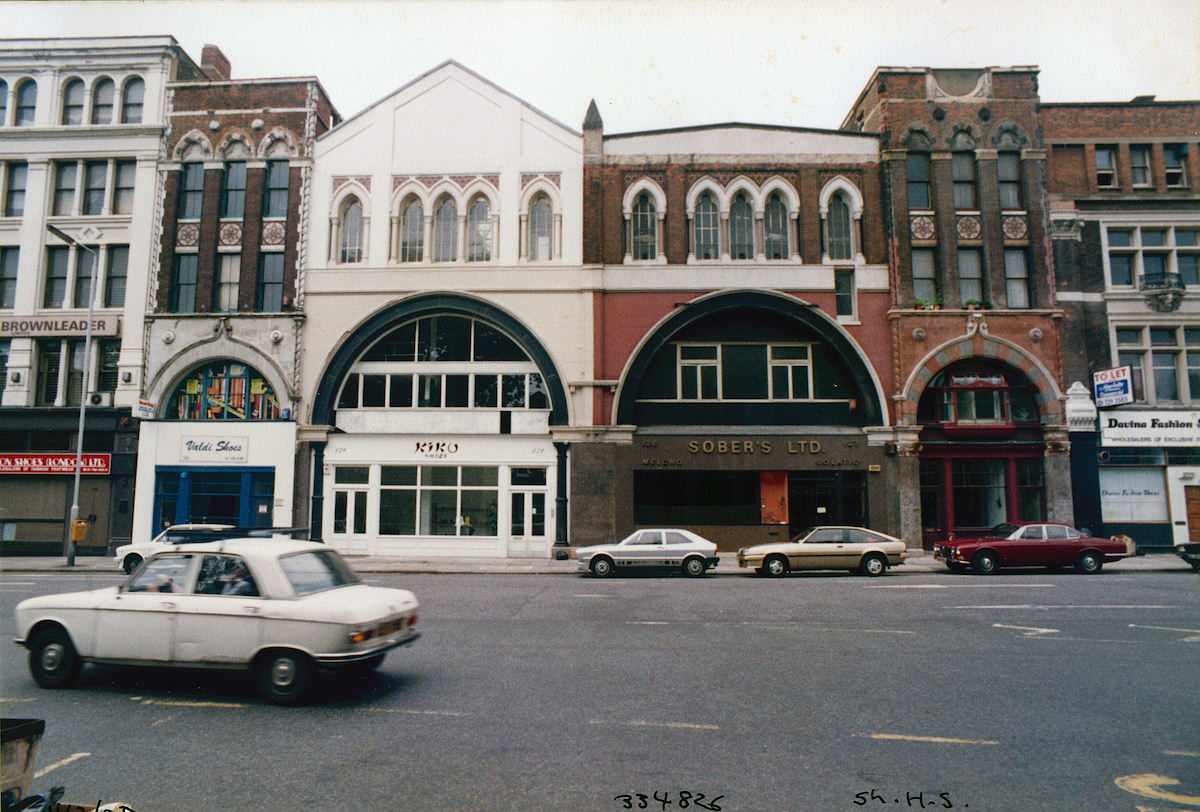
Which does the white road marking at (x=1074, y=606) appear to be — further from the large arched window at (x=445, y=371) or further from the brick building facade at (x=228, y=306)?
the brick building facade at (x=228, y=306)

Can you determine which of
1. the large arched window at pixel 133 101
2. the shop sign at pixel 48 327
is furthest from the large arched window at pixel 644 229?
the shop sign at pixel 48 327

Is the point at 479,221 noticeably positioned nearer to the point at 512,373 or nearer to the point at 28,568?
the point at 512,373

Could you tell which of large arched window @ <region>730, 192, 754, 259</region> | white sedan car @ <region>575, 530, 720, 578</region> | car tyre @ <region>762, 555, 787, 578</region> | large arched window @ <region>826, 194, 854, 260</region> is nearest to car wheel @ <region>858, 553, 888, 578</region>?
car tyre @ <region>762, 555, 787, 578</region>

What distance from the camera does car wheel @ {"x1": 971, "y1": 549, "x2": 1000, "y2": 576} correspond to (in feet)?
62.8

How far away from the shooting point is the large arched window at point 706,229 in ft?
84.3

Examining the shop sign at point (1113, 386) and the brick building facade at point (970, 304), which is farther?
the brick building facade at point (970, 304)

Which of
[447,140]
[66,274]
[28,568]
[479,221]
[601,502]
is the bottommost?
[28,568]

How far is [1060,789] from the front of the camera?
207 inches

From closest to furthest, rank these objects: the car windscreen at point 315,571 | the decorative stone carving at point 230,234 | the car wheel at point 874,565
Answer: the car windscreen at point 315,571 → the car wheel at point 874,565 → the decorative stone carving at point 230,234

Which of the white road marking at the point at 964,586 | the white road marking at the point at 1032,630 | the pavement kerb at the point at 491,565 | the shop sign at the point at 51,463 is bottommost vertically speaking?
the pavement kerb at the point at 491,565

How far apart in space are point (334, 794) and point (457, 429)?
20.3 meters

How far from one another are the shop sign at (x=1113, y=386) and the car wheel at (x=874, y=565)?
40.7 ft

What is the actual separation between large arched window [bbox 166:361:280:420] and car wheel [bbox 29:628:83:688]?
61.7 ft

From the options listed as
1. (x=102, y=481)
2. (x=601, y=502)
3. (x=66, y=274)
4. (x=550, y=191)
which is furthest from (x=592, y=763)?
(x=66, y=274)
